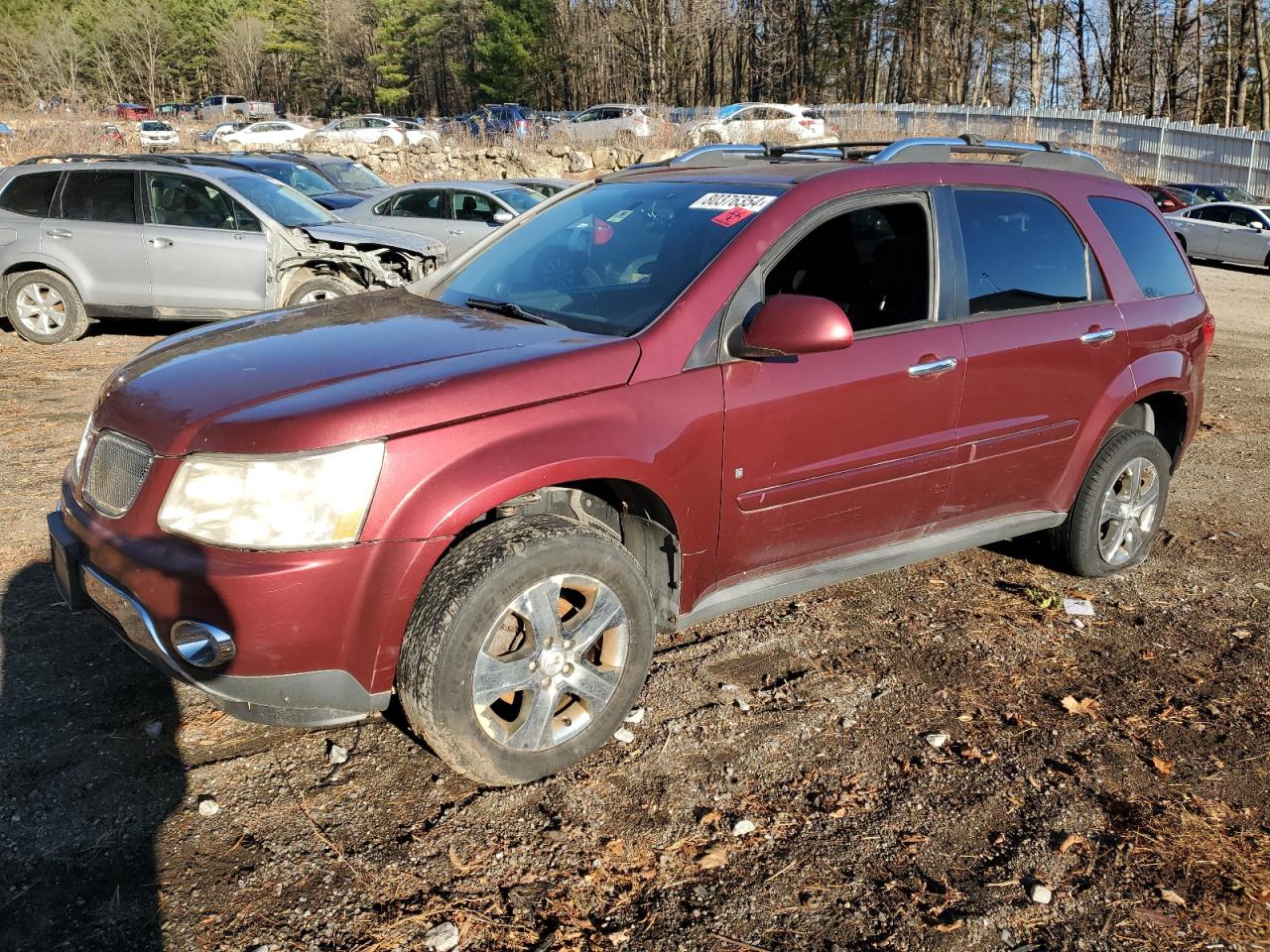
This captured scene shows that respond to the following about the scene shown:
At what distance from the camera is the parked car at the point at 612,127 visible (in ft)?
109

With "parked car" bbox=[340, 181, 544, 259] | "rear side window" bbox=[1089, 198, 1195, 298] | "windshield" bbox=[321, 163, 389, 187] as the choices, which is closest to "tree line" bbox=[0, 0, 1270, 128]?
"windshield" bbox=[321, 163, 389, 187]

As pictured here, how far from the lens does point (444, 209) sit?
14.6m

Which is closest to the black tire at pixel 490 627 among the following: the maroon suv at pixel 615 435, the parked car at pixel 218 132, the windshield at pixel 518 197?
the maroon suv at pixel 615 435

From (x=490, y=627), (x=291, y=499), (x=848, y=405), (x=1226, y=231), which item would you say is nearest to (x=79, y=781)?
(x=291, y=499)

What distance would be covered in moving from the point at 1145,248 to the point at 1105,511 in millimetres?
1283

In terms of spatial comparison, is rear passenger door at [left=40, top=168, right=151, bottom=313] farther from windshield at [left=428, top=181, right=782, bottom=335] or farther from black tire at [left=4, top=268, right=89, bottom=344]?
windshield at [left=428, top=181, right=782, bottom=335]

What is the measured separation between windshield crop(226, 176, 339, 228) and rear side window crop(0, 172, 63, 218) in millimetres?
1705

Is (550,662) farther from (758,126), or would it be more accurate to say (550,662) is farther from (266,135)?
(266,135)

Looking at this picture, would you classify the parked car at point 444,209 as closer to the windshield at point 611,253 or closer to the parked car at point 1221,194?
the windshield at point 611,253

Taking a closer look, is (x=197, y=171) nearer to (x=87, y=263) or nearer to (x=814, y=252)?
(x=87, y=263)

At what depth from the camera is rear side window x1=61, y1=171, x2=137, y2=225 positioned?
1010cm

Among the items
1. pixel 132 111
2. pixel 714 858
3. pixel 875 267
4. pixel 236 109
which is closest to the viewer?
pixel 714 858

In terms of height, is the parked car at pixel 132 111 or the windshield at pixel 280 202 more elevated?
the parked car at pixel 132 111

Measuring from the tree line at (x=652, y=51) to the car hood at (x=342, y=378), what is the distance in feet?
160
